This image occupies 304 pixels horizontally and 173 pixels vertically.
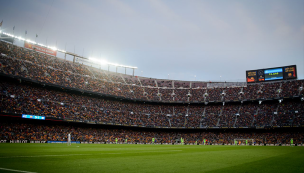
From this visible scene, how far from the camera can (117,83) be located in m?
66.9

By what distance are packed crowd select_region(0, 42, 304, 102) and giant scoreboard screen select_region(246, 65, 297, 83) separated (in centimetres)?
349

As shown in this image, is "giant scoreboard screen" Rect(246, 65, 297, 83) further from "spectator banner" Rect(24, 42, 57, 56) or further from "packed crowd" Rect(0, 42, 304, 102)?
"spectator banner" Rect(24, 42, 57, 56)

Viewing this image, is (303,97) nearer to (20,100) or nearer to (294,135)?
(294,135)

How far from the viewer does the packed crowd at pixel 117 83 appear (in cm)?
4634

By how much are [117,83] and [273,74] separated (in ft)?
151

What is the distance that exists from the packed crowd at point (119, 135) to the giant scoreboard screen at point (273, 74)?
15.6 meters

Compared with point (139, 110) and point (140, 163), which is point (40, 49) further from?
point (140, 163)

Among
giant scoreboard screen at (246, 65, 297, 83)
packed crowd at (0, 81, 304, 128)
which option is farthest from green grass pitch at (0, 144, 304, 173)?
giant scoreboard screen at (246, 65, 297, 83)

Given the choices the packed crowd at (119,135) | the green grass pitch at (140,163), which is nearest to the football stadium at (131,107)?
the packed crowd at (119,135)

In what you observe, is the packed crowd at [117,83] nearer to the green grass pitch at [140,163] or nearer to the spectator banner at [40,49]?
the spectator banner at [40,49]

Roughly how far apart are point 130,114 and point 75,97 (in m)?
15.8

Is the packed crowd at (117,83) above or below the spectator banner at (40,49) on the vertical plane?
below

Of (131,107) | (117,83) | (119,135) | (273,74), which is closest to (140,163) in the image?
(119,135)

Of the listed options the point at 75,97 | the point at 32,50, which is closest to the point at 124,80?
the point at 75,97
